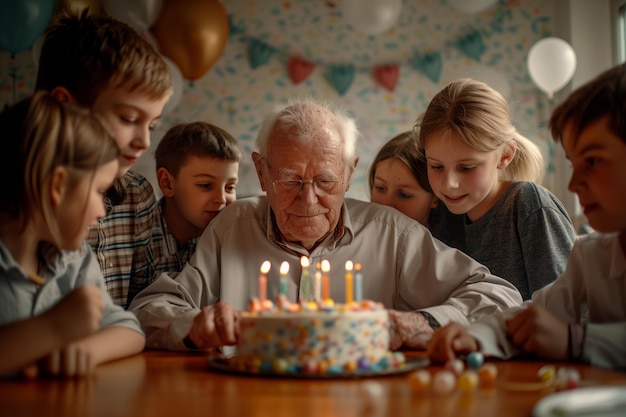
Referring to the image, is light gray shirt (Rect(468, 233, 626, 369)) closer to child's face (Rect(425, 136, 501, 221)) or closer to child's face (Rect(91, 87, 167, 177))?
child's face (Rect(425, 136, 501, 221))

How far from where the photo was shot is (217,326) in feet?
5.40

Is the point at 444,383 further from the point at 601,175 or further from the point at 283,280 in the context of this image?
the point at 601,175

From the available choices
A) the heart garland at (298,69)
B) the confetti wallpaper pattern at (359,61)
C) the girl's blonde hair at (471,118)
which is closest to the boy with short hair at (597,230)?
the girl's blonde hair at (471,118)

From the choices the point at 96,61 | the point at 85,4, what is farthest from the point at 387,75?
the point at 96,61

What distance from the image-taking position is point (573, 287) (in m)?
1.77

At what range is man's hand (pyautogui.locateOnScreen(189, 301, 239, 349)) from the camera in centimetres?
163

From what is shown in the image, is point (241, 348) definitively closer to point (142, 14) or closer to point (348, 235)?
point (348, 235)

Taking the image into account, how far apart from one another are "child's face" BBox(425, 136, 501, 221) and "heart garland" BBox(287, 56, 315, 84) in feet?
12.3

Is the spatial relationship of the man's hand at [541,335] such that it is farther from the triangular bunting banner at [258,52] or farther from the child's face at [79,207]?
the triangular bunting banner at [258,52]

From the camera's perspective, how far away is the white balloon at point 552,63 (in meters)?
5.11

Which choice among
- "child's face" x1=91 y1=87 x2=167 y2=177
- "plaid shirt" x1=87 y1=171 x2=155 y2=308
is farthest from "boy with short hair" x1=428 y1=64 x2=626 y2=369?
"plaid shirt" x1=87 y1=171 x2=155 y2=308

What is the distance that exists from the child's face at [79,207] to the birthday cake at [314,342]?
38 cm

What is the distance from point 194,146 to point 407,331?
4.32ft

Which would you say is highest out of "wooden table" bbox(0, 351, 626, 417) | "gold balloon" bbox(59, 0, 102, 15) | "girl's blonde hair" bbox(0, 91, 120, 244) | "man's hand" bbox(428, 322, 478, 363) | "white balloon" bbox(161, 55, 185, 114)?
"gold balloon" bbox(59, 0, 102, 15)
